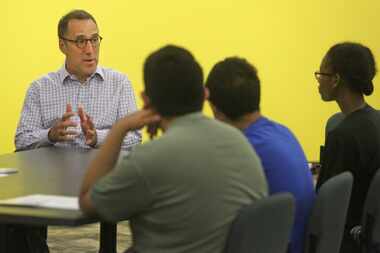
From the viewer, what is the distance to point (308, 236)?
2.59m

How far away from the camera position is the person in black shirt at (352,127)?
2.96 metres

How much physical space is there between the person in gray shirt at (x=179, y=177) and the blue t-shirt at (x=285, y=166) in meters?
0.31

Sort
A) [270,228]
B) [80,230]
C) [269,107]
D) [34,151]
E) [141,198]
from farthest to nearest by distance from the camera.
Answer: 1. [269,107]
2. [80,230]
3. [34,151]
4. [270,228]
5. [141,198]

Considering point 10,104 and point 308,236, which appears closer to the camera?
point 308,236

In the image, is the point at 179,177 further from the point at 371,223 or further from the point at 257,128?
the point at 371,223

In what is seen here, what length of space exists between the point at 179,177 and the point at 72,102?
6.92ft

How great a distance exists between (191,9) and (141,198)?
3671mm

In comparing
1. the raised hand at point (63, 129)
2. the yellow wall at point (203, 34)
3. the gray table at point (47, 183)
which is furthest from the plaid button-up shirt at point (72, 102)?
the yellow wall at point (203, 34)

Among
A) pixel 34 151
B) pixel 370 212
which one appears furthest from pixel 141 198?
pixel 34 151

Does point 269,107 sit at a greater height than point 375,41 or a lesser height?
lesser

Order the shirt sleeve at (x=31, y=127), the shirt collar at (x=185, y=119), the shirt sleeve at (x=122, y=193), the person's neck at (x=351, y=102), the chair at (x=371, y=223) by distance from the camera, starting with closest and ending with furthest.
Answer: the shirt sleeve at (x=122, y=193) → the shirt collar at (x=185, y=119) → the chair at (x=371, y=223) → the person's neck at (x=351, y=102) → the shirt sleeve at (x=31, y=127)

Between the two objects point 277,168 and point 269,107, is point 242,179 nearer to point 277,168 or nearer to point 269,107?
point 277,168

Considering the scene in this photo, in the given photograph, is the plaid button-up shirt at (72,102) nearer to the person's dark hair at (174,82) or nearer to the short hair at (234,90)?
the short hair at (234,90)

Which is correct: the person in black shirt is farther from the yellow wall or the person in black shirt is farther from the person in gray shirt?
the yellow wall
